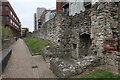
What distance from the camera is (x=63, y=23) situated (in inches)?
526

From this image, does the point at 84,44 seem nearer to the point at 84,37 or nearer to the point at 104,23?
the point at 84,37

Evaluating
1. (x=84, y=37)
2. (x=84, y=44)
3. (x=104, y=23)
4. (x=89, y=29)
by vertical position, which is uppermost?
(x=104, y=23)

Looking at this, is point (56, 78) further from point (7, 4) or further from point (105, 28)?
point (7, 4)

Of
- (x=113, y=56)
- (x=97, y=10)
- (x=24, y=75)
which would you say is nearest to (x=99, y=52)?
(x=113, y=56)

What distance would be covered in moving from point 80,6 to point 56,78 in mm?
18550

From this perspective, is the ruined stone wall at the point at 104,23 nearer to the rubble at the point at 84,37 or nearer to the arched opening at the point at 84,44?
the rubble at the point at 84,37

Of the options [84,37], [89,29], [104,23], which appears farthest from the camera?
[84,37]

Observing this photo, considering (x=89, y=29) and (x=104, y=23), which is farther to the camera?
(x=89, y=29)

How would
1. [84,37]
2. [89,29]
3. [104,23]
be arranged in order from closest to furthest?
[104,23] → [89,29] → [84,37]

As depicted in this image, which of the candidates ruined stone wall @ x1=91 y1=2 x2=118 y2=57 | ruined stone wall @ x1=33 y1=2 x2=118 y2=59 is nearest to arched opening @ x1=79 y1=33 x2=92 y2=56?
ruined stone wall @ x1=33 y1=2 x2=118 y2=59

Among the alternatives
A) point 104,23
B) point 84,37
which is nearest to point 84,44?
point 84,37

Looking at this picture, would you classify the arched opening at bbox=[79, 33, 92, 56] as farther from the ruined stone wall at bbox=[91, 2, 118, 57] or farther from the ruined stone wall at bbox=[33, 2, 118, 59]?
the ruined stone wall at bbox=[91, 2, 118, 57]

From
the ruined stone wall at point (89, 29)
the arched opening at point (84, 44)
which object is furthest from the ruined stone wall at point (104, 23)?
the arched opening at point (84, 44)

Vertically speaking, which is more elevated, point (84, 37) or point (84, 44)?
point (84, 37)
